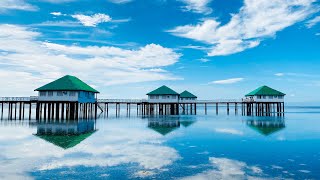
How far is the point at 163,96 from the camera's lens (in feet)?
191

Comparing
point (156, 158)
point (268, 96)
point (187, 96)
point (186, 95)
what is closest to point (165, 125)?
point (156, 158)

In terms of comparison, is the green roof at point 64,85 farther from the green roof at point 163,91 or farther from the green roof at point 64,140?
the green roof at point 64,140

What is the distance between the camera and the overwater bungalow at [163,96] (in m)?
58.1

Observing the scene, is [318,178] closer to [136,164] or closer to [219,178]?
[219,178]

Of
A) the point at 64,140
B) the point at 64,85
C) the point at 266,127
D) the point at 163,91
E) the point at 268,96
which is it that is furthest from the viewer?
the point at 163,91

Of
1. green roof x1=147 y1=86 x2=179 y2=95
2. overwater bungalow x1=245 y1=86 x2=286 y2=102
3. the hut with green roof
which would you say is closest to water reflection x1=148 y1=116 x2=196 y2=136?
the hut with green roof

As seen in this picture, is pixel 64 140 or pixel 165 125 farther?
pixel 165 125

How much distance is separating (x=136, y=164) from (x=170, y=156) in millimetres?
2620

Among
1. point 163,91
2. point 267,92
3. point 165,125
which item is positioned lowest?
point 165,125

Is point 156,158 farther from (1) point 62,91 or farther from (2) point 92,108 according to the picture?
(2) point 92,108

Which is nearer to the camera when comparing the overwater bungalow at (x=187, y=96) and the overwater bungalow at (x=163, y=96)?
the overwater bungalow at (x=163, y=96)

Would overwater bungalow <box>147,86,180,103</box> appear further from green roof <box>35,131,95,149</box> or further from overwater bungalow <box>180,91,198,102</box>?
green roof <box>35,131,95,149</box>

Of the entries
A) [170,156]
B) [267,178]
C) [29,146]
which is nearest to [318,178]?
[267,178]

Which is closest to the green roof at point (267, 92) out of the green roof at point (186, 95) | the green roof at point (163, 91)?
the green roof at point (163, 91)
